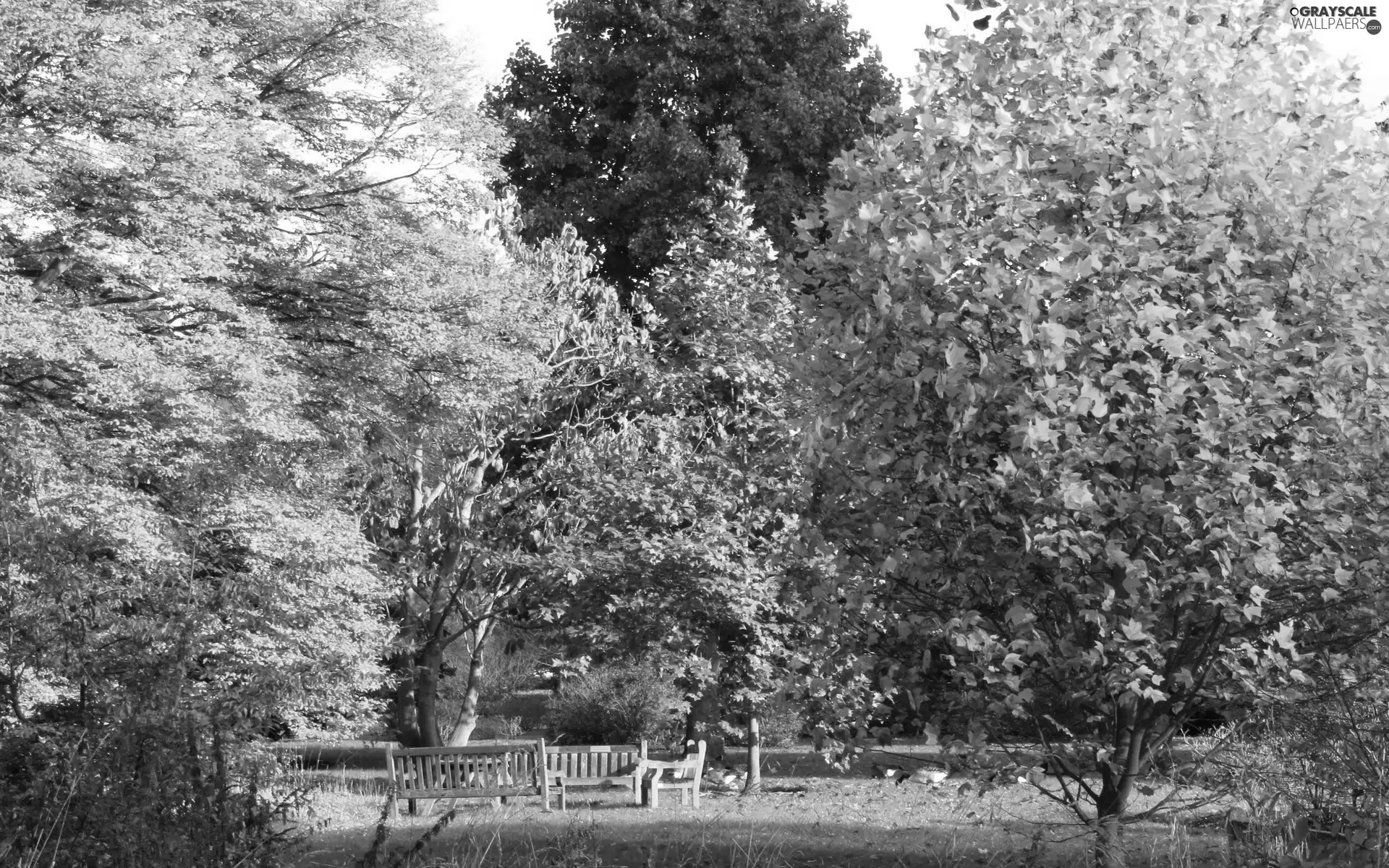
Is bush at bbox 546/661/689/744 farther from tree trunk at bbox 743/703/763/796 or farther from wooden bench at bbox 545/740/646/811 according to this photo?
wooden bench at bbox 545/740/646/811

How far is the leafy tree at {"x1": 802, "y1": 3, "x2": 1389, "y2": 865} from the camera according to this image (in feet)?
18.9

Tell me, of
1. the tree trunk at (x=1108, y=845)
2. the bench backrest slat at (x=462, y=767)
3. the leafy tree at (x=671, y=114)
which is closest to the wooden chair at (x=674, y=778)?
the bench backrest slat at (x=462, y=767)

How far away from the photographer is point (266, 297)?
18.8m

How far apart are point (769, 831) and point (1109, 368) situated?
567 cm

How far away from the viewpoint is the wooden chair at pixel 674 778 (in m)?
14.7

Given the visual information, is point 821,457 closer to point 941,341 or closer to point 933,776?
point 941,341

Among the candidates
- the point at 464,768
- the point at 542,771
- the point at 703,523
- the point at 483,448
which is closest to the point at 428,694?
the point at 483,448

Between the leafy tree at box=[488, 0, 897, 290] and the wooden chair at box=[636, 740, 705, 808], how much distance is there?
1119 centimetres

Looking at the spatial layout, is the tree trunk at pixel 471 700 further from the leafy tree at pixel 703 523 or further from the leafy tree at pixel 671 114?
the leafy tree at pixel 671 114

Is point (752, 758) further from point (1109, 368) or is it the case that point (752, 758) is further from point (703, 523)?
point (1109, 368)

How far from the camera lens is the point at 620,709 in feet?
70.6

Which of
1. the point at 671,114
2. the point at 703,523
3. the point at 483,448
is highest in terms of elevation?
the point at 671,114


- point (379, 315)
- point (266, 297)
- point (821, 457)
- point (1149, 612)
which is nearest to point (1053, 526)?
point (1149, 612)

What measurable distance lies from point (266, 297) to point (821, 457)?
14.0m
